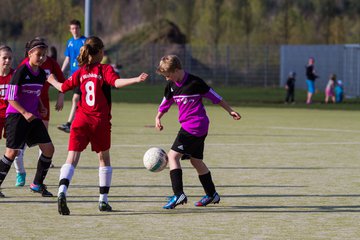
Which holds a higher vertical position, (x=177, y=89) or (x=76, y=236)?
(x=177, y=89)

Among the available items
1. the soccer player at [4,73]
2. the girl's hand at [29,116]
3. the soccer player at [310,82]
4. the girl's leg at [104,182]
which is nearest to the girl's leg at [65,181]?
the girl's leg at [104,182]

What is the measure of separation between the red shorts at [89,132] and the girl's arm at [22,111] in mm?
689

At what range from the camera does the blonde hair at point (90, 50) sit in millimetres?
10359

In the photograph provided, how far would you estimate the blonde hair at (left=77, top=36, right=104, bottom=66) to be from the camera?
10359mm

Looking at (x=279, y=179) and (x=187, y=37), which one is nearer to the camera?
(x=279, y=179)

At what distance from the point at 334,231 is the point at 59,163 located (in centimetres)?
685

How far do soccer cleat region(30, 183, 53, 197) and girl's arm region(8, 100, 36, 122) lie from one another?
121 centimetres

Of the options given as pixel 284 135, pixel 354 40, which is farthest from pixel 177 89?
pixel 354 40

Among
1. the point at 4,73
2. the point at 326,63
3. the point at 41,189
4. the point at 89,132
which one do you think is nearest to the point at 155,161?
the point at 89,132

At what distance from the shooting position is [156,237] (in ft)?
29.7

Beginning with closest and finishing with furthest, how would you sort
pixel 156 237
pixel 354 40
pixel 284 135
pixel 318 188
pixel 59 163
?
pixel 156 237
pixel 318 188
pixel 59 163
pixel 284 135
pixel 354 40

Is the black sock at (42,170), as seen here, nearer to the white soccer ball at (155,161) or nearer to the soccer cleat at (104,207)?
the white soccer ball at (155,161)

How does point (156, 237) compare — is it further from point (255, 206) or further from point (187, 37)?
point (187, 37)

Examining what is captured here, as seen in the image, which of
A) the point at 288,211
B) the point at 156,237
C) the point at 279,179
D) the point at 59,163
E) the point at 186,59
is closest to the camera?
the point at 156,237
